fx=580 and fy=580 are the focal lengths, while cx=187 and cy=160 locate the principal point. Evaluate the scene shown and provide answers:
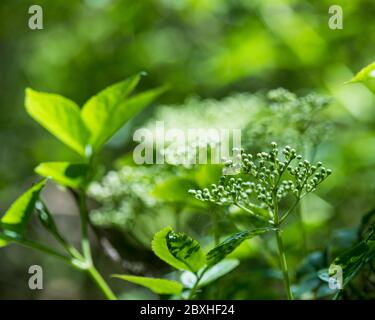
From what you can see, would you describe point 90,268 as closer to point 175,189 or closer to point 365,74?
point 175,189

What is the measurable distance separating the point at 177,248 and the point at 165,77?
61.7 inches

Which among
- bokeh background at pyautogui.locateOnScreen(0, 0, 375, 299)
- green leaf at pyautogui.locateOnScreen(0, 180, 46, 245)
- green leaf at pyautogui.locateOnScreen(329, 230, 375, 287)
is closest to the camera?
green leaf at pyautogui.locateOnScreen(329, 230, 375, 287)

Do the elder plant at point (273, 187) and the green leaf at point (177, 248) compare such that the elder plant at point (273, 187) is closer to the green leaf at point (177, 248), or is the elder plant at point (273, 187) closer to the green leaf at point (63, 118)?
the green leaf at point (177, 248)

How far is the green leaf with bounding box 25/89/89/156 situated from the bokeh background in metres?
0.13

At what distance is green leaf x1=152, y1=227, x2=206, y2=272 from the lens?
54 centimetres

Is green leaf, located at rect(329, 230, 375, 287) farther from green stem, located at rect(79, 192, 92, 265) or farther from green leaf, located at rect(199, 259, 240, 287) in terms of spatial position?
green stem, located at rect(79, 192, 92, 265)

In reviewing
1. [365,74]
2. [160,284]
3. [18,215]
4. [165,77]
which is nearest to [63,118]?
[18,215]

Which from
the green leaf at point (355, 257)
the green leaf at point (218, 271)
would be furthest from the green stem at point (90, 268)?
the green leaf at point (355, 257)

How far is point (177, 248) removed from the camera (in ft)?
1.83

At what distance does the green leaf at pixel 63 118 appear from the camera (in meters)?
0.71

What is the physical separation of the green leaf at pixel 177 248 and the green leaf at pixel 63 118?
8.5 inches

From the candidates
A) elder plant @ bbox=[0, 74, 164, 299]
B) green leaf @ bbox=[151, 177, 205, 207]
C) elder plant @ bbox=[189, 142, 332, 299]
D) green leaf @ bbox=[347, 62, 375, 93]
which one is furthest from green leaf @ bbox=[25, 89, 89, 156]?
green leaf @ bbox=[347, 62, 375, 93]

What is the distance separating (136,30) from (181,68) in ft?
0.72
